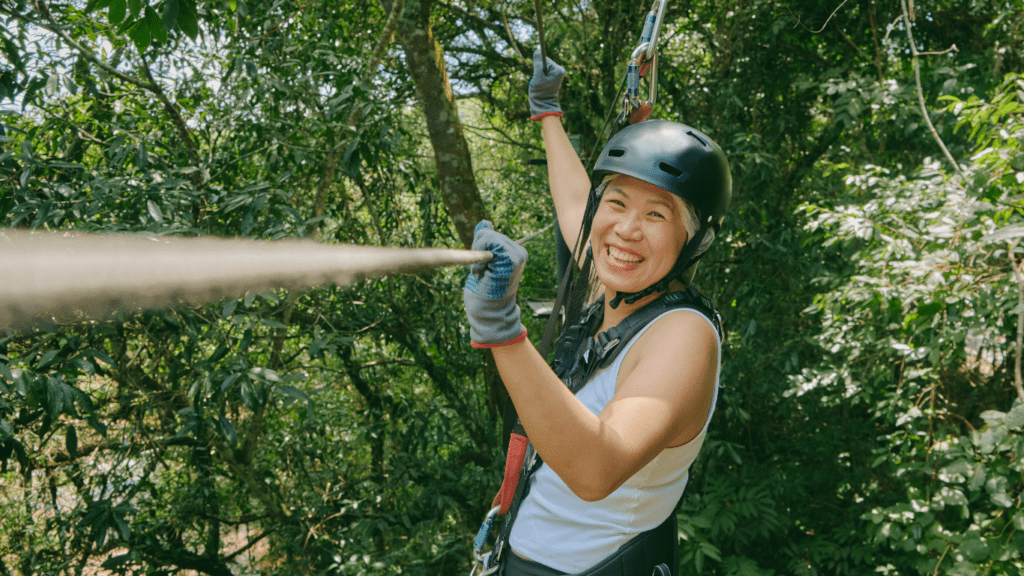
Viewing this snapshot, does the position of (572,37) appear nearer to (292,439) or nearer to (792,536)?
(292,439)

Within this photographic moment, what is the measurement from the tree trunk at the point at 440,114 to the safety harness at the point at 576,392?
4.74 feet

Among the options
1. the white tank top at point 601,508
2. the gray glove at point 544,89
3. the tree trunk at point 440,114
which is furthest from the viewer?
the tree trunk at point 440,114

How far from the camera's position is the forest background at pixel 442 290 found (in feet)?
7.81

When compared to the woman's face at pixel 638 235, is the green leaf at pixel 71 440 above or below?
below

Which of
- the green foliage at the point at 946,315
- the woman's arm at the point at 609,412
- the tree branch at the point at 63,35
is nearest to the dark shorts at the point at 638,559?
the woman's arm at the point at 609,412

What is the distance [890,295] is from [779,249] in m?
1.33

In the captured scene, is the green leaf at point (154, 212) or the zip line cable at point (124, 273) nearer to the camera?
the zip line cable at point (124, 273)

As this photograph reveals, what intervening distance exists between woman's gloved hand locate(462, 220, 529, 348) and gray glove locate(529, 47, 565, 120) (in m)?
1.37

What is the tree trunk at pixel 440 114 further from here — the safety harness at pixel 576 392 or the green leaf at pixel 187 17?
the safety harness at pixel 576 392

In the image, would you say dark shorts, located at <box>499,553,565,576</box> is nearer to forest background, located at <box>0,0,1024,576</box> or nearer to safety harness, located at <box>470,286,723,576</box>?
safety harness, located at <box>470,286,723,576</box>

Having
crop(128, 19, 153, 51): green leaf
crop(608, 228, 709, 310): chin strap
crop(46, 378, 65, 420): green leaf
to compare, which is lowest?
crop(46, 378, 65, 420): green leaf

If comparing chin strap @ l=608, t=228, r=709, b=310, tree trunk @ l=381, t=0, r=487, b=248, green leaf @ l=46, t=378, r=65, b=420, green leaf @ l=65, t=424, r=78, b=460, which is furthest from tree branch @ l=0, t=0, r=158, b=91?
chin strap @ l=608, t=228, r=709, b=310

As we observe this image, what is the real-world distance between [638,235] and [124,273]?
4.04ft

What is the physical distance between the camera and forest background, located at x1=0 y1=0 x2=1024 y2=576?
7.81 feet
